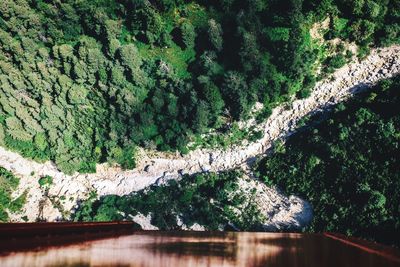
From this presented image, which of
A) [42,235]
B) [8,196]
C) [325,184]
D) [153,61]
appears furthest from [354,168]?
[8,196]

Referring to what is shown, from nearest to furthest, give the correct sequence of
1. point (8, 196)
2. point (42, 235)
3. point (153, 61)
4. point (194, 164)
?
point (42, 235) → point (153, 61) → point (194, 164) → point (8, 196)

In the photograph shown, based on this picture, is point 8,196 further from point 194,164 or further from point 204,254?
point 204,254

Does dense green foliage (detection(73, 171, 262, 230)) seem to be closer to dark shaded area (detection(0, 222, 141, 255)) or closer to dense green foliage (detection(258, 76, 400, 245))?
dense green foliage (detection(258, 76, 400, 245))

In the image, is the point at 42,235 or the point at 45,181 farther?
the point at 45,181

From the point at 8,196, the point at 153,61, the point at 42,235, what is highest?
the point at 153,61

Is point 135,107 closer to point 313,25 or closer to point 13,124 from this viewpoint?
point 13,124

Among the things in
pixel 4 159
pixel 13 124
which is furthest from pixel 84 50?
pixel 4 159

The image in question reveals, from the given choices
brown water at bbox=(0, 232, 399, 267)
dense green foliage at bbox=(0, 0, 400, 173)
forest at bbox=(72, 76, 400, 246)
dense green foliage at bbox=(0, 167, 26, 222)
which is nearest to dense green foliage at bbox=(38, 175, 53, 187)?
dense green foliage at bbox=(0, 167, 26, 222)

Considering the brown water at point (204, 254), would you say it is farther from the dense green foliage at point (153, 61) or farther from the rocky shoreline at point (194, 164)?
the rocky shoreline at point (194, 164)
